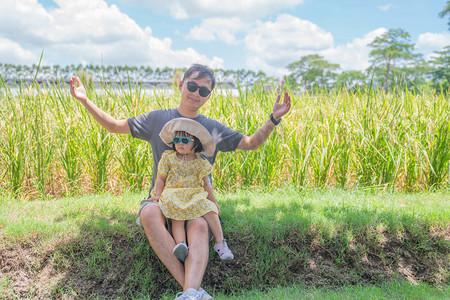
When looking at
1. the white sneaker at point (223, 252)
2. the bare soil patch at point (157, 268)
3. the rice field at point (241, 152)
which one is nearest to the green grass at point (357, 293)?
the bare soil patch at point (157, 268)

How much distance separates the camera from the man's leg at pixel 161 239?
7.63 ft

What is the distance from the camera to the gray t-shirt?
2.71 m

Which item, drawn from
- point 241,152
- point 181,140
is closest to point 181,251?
point 181,140

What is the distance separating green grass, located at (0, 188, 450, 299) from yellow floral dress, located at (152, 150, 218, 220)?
0.53 m

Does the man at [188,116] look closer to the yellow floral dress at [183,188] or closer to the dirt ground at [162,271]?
the yellow floral dress at [183,188]

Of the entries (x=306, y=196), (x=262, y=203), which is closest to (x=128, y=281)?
(x=262, y=203)

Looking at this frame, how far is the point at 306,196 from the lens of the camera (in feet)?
12.9

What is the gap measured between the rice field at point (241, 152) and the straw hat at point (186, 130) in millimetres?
→ 1610

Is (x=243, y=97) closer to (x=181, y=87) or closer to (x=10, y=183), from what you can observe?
(x=181, y=87)

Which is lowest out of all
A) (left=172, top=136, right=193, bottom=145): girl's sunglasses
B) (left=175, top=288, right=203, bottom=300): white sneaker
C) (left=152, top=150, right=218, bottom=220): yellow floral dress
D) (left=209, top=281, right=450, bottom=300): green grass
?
(left=209, top=281, right=450, bottom=300): green grass

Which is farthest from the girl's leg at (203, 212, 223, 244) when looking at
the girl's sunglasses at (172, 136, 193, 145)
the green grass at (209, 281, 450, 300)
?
the girl's sunglasses at (172, 136, 193, 145)

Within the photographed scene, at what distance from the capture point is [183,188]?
2480mm

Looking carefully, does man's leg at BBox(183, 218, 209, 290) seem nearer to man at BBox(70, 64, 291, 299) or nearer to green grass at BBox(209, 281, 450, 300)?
man at BBox(70, 64, 291, 299)

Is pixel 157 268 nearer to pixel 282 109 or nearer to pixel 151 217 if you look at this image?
pixel 151 217
